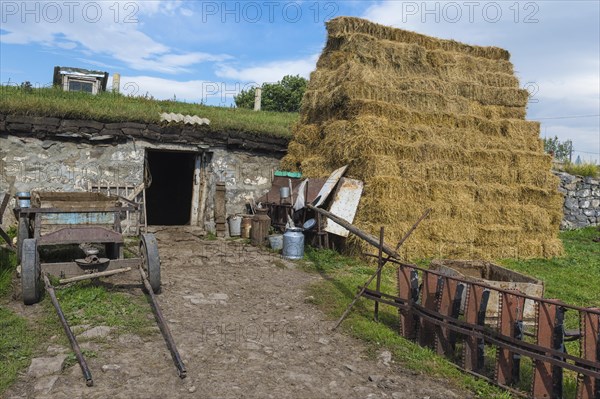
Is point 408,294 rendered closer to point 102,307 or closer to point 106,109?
point 102,307

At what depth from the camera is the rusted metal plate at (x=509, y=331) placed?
4.60 metres

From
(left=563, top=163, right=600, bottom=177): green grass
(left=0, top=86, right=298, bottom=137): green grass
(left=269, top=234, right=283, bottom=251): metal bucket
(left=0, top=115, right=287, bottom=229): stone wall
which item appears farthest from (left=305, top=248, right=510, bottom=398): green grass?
(left=563, top=163, right=600, bottom=177): green grass

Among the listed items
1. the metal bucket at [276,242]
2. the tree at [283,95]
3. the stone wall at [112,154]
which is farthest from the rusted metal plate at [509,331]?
the tree at [283,95]

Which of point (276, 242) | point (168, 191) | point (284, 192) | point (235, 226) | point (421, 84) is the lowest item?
point (276, 242)

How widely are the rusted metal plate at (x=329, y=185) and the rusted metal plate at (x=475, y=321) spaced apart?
19.2 ft

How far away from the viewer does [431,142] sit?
1126 cm

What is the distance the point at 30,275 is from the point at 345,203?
245 inches

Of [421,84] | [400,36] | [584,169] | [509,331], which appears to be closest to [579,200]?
[584,169]

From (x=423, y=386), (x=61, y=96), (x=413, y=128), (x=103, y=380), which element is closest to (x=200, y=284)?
(x=103, y=380)

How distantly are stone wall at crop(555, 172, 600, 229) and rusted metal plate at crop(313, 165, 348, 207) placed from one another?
10.7 metres

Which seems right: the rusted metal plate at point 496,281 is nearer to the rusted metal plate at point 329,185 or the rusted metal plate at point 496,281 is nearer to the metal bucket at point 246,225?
the rusted metal plate at point 329,185

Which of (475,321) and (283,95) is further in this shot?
(283,95)

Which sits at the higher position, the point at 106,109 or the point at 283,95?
the point at 283,95

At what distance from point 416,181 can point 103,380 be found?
7.94 m
